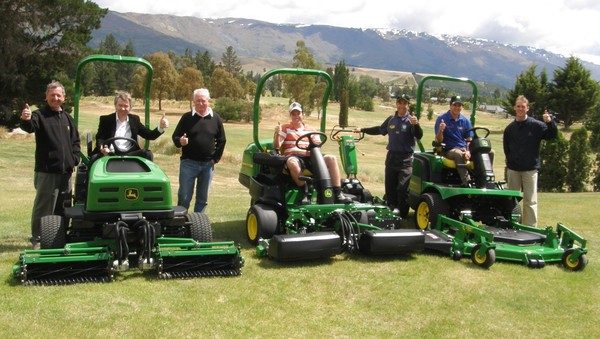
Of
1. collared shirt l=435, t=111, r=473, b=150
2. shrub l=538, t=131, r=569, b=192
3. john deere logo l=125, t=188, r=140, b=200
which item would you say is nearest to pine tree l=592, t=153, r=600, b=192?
shrub l=538, t=131, r=569, b=192

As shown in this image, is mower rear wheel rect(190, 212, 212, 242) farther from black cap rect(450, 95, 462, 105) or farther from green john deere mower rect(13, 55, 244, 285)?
black cap rect(450, 95, 462, 105)

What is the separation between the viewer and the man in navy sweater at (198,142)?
300 inches

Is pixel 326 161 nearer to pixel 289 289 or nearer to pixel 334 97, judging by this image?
pixel 289 289

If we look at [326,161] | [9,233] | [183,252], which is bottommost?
[9,233]

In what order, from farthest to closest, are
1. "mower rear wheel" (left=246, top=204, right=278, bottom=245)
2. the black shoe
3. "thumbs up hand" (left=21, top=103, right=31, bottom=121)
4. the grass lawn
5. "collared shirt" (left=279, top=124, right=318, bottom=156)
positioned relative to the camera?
"collared shirt" (left=279, top=124, right=318, bottom=156)
the black shoe
"mower rear wheel" (left=246, top=204, right=278, bottom=245)
"thumbs up hand" (left=21, top=103, right=31, bottom=121)
the grass lawn

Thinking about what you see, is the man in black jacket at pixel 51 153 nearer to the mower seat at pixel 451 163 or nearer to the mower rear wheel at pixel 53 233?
the mower rear wheel at pixel 53 233

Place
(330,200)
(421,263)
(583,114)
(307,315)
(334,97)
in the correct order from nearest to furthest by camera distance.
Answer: (307,315)
(421,263)
(330,200)
(583,114)
(334,97)

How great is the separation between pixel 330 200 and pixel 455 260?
1.65 metres

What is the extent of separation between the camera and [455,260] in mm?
7039

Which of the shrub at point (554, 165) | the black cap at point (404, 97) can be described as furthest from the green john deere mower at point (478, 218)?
the shrub at point (554, 165)

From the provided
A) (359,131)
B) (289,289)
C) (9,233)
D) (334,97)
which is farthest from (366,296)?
(334,97)

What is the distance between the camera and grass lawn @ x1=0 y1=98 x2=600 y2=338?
4.69 meters

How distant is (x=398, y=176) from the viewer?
9133 mm

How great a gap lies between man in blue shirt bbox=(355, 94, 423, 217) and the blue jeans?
8.31 feet
